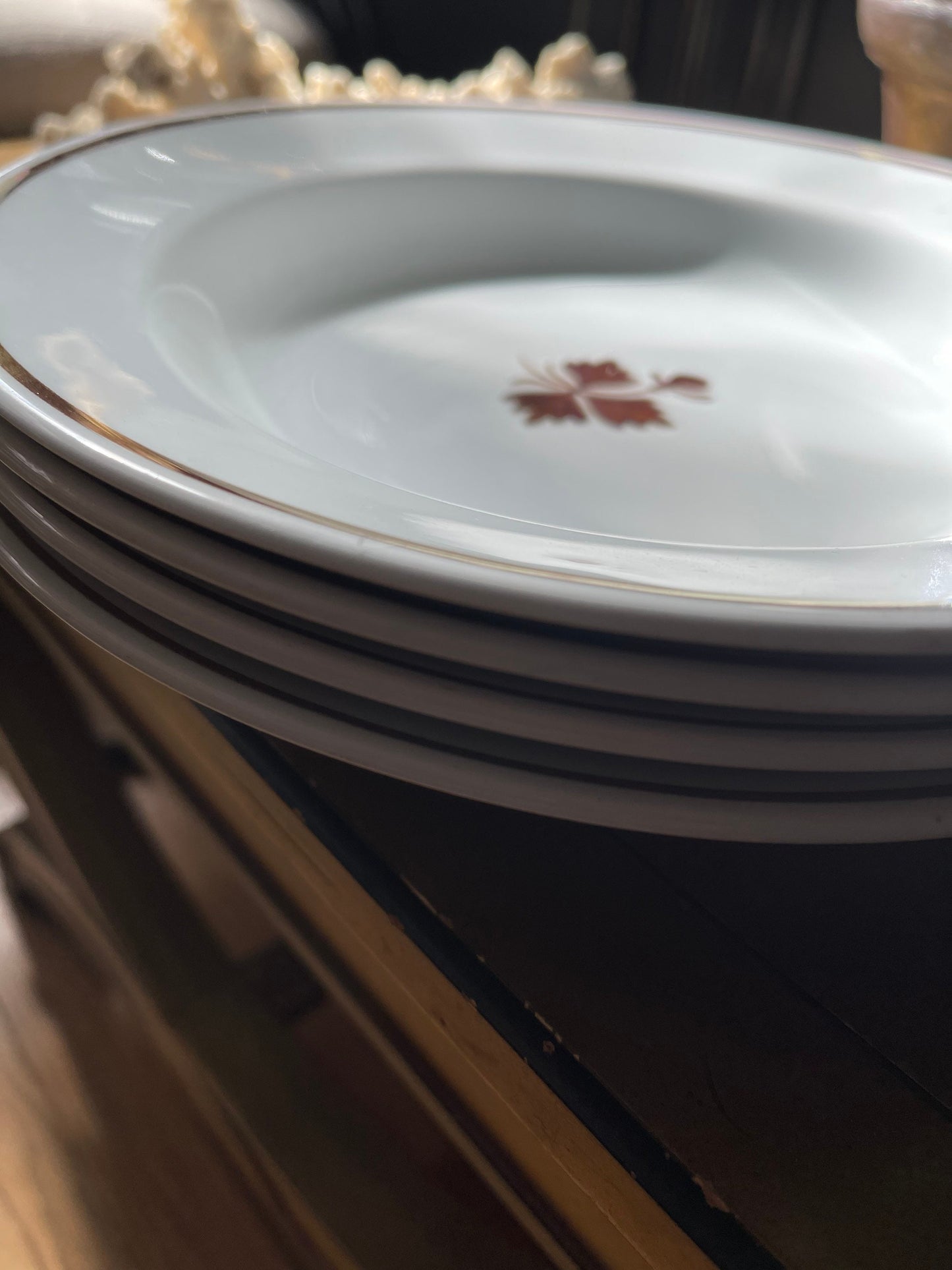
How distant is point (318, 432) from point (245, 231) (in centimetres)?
10

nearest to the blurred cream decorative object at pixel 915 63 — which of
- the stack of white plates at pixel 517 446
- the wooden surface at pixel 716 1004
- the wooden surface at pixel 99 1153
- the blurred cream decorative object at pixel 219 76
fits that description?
the stack of white plates at pixel 517 446

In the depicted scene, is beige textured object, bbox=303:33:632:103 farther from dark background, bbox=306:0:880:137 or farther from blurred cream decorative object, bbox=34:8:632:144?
dark background, bbox=306:0:880:137

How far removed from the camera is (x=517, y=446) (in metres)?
0.25

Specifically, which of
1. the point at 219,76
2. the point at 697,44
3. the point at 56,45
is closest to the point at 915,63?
the point at 219,76

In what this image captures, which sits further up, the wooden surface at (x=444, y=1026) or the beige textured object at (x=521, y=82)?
the beige textured object at (x=521, y=82)

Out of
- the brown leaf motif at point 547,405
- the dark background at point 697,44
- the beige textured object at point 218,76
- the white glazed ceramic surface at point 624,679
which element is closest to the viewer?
the white glazed ceramic surface at point 624,679

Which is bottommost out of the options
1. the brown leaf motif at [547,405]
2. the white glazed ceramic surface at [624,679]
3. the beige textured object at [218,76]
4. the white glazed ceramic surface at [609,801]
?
the brown leaf motif at [547,405]

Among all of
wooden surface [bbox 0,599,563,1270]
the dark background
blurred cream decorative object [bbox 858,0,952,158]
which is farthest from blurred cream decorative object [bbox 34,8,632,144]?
the dark background

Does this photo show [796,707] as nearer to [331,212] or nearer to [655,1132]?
[655,1132]

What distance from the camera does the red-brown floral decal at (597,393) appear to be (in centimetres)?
27

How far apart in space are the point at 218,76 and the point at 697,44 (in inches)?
23.1

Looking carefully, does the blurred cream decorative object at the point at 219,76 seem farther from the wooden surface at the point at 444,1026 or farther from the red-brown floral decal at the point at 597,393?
the wooden surface at the point at 444,1026

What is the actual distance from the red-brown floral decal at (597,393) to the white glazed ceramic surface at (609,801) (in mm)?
148

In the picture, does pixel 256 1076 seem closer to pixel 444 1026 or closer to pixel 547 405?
pixel 444 1026
